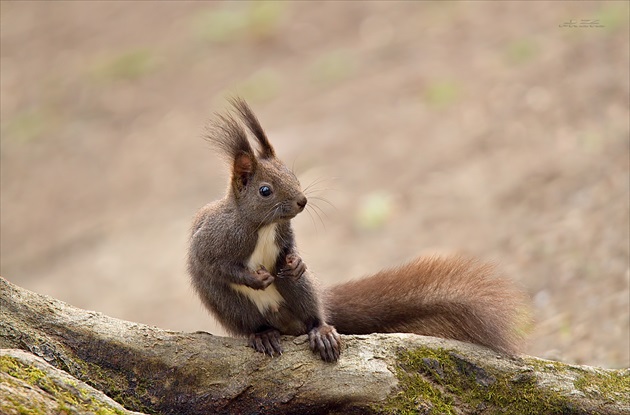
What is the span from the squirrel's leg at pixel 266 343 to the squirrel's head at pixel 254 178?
53cm

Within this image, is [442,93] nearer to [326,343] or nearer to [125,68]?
[125,68]

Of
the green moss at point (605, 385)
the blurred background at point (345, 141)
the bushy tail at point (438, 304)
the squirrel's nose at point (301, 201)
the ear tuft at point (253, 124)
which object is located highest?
the blurred background at point (345, 141)

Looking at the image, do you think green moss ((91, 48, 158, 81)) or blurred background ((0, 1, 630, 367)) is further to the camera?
green moss ((91, 48, 158, 81))

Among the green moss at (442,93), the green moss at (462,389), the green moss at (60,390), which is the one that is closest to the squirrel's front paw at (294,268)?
the green moss at (462,389)

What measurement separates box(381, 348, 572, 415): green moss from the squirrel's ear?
107 cm

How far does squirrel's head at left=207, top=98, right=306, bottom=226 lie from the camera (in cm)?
380

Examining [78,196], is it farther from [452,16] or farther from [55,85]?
[452,16]

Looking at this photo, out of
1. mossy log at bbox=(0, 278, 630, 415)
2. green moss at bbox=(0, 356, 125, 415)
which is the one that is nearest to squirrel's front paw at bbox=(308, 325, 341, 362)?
mossy log at bbox=(0, 278, 630, 415)

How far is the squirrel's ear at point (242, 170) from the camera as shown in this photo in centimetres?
388

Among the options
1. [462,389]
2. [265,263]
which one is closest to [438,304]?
[462,389]

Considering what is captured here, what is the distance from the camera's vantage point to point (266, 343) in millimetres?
3477

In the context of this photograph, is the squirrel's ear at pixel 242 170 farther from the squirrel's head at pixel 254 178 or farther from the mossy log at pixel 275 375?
the mossy log at pixel 275 375

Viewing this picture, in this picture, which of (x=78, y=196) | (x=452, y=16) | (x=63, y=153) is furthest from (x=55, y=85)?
(x=452, y=16)

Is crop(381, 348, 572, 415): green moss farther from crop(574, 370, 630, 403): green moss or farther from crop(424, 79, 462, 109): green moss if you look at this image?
crop(424, 79, 462, 109): green moss
